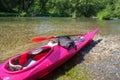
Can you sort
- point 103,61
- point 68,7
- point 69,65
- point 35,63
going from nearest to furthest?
1. point 35,63
2. point 69,65
3. point 103,61
4. point 68,7

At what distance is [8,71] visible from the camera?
7.78 metres

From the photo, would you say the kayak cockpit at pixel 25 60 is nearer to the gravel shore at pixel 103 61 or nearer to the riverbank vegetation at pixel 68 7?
the gravel shore at pixel 103 61

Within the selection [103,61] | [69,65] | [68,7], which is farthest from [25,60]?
[68,7]

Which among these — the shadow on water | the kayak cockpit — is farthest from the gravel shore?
the kayak cockpit

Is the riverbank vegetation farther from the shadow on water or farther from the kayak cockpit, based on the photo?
the kayak cockpit

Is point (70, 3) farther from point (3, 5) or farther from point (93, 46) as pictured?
point (93, 46)

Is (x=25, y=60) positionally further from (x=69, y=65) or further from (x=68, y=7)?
(x=68, y=7)

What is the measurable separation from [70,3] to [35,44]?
53.5 meters

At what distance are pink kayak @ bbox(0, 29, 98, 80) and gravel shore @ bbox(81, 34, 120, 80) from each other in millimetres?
1088

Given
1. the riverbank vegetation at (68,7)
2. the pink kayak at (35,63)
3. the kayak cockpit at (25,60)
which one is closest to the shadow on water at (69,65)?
the pink kayak at (35,63)

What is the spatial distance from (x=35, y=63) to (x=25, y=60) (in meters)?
1.02

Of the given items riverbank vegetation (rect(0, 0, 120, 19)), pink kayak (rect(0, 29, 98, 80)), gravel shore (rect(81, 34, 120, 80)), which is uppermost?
pink kayak (rect(0, 29, 98, 80))

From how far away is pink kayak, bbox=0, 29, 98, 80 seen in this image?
773 cm

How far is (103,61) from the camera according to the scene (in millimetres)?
11203
